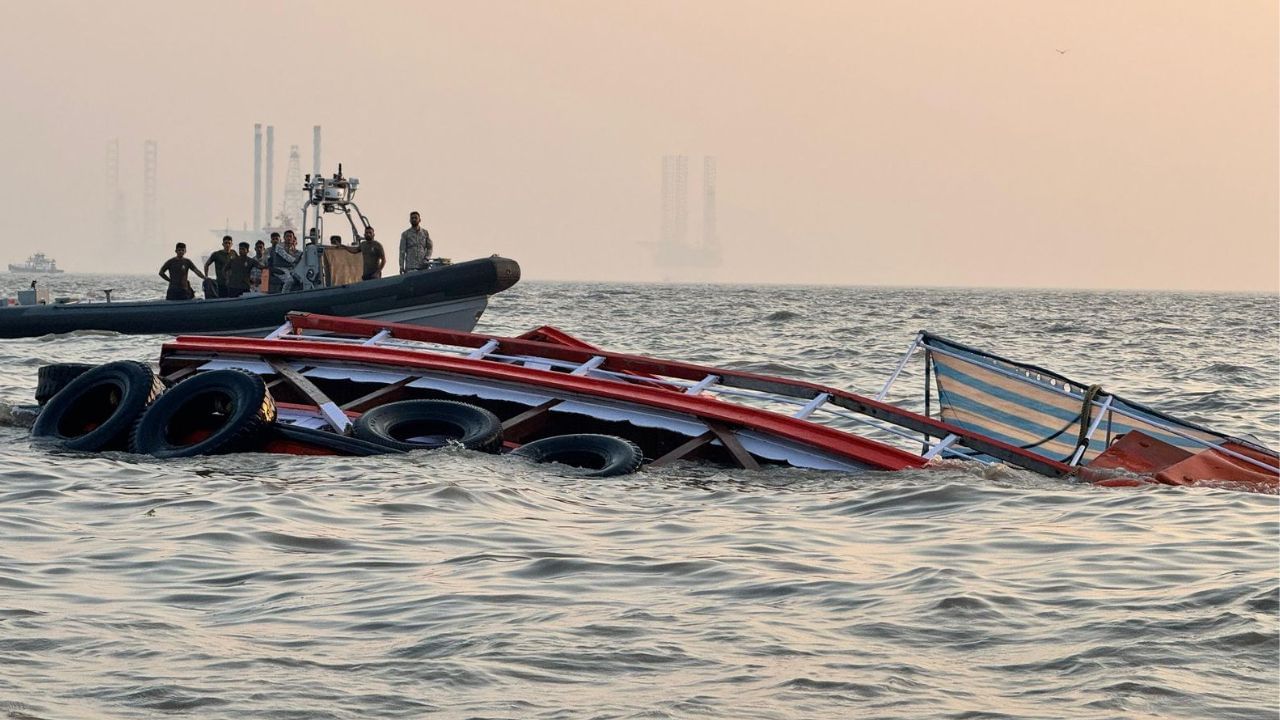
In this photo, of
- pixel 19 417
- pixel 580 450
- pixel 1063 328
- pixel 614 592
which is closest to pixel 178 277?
pixel 19 417

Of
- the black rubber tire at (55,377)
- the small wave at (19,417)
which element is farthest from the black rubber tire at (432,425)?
the small wave at (19,417)

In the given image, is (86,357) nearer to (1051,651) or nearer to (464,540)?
(464,540)

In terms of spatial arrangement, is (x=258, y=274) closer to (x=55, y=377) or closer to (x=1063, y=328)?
(x=55, y=377)

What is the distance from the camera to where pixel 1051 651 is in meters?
5.81

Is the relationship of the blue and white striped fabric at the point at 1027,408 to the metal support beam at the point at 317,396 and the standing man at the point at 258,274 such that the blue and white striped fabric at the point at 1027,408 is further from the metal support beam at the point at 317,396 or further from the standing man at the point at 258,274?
the standing man at the point at 258,274

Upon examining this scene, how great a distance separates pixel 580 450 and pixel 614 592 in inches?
181

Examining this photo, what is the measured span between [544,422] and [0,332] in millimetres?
16551

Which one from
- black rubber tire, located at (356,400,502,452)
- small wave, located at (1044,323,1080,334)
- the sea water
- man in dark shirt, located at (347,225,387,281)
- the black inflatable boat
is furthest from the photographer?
small wave, located at (1044,323,1080,334)

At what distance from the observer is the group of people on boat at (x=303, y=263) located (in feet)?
75.2

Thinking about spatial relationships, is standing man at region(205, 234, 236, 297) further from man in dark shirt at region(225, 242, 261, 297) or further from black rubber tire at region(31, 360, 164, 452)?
black rubber tire at region(31, 360, 164, 452)

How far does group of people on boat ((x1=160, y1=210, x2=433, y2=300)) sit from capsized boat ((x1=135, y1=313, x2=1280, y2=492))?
8487mm

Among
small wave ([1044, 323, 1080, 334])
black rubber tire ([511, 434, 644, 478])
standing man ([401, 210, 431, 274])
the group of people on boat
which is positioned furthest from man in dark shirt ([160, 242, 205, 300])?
small wave ([1044, 323, 1080, 334])

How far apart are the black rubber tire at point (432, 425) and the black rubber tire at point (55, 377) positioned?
11.0 feet

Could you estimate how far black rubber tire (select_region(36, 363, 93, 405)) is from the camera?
1352cm
